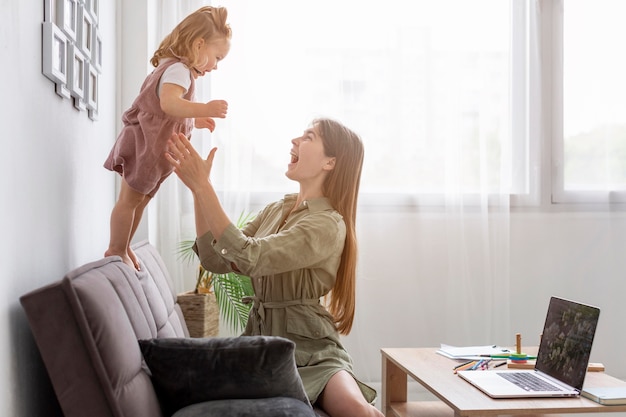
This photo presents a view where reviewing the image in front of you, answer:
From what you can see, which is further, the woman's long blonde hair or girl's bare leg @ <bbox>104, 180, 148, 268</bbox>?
the woman's long blonde hair

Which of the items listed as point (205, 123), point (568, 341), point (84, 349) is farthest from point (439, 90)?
point (84, 349)

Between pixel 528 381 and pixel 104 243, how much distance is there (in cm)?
152

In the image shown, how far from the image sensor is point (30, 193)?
158cm

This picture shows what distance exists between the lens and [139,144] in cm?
194

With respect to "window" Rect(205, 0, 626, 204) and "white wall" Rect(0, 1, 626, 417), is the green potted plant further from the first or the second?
"window" Rect(205, 0, 626, 204)

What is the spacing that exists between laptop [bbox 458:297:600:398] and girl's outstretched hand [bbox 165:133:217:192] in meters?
1.03

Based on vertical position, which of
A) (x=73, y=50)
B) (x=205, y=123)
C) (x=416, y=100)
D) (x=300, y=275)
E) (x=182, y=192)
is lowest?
(x=300, y=275)

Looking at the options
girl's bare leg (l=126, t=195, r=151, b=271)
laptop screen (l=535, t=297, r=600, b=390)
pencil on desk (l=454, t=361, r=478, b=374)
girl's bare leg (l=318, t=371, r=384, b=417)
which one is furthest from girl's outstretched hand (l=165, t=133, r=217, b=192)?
laptop screen (l=535, t=297, r=600, b=390)

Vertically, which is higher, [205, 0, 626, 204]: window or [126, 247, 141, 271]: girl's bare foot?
[205, 0, 626, 204]: window

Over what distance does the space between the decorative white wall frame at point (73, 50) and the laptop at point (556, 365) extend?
1439 mm

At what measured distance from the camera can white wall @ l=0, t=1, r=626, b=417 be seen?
1.44 meters

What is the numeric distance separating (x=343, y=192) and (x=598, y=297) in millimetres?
2266

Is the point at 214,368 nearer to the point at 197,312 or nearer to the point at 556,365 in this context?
the point at 556,365

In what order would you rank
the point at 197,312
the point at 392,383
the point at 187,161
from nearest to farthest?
the point at 187,161 → the point at 392,383 → the point at 197,312
